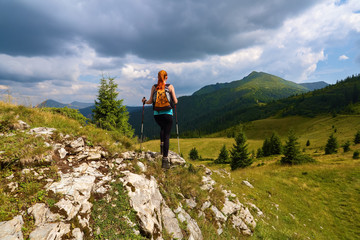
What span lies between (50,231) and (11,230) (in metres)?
0.69

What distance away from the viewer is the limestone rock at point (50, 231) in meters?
3.27

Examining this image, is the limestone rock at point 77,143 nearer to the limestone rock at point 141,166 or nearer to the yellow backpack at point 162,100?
the limestone rock at point 141,166

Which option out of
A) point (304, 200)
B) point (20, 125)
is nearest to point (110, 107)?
point (20, 125)

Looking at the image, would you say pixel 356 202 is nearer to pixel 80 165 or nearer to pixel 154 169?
pixel 154 169

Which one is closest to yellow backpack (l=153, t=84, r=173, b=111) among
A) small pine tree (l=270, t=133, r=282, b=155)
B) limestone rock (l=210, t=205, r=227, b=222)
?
limestone rock (l=210, t=205, r=227, b=222)

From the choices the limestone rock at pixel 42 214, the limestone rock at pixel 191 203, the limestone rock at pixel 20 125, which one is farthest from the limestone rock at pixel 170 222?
the limestone rock at pixel 20 125

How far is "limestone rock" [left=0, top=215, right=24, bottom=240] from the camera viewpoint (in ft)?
10.1

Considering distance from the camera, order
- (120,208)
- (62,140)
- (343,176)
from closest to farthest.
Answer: (120,208) < (62,140) < (343,176)

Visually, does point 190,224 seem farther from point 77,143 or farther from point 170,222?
point 77,143

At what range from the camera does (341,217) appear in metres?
13.7

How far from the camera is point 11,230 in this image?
124 inches

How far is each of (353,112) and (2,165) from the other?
22443 cm

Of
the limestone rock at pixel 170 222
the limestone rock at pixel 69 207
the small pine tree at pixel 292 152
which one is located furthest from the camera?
the small pine tree at pixel 292 152

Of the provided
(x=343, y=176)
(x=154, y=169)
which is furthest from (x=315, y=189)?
(x=154, y=169)
